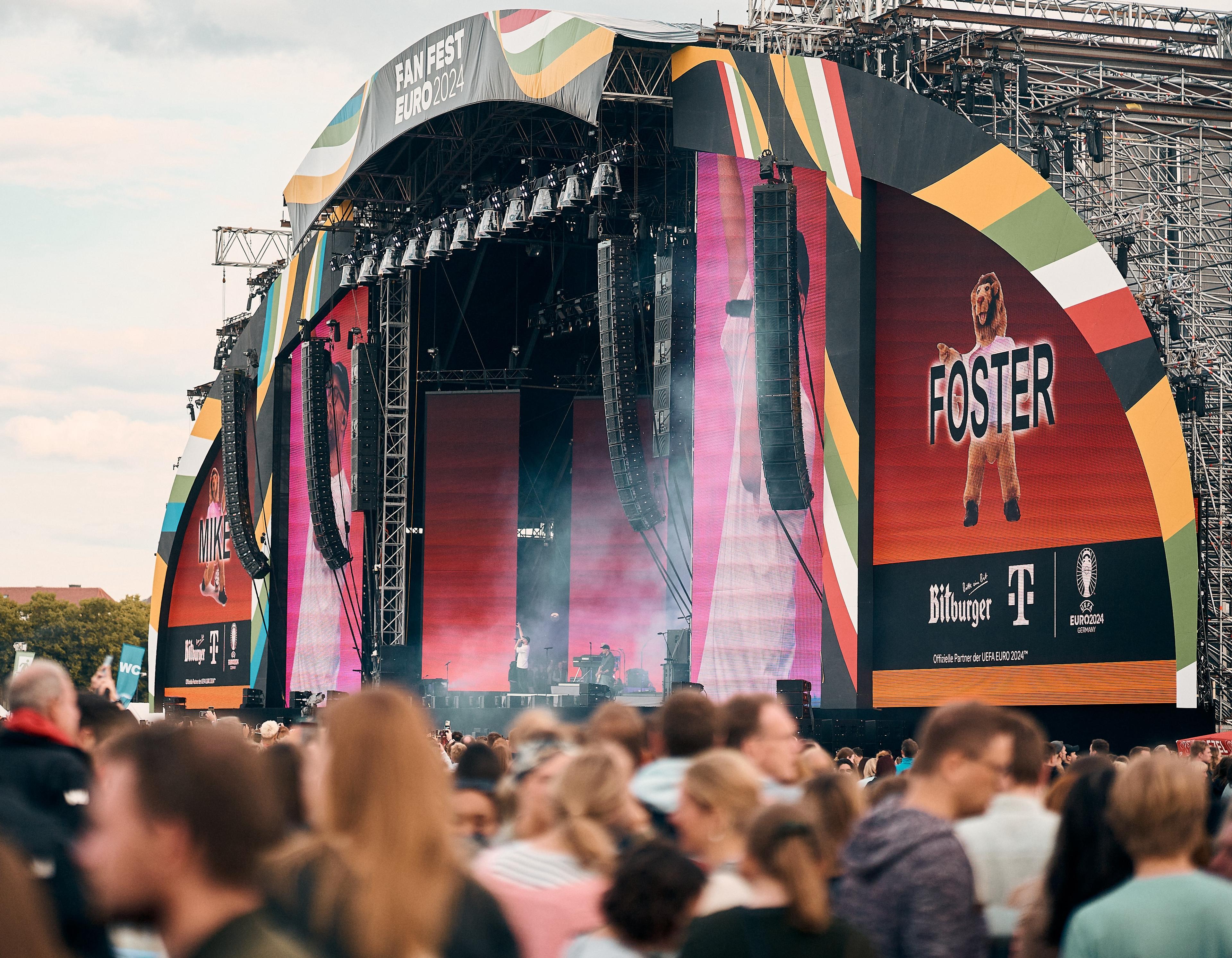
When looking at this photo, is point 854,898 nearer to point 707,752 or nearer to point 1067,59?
point 707,752

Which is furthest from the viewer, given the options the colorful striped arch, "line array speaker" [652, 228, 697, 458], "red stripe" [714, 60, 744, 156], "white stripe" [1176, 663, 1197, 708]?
"line array speaker" [652, 228, 697, 458]

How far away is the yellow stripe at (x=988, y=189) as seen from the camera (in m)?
15.8

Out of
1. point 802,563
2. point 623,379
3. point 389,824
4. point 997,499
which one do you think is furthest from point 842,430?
point 389,824

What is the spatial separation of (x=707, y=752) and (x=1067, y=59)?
21.9 metres

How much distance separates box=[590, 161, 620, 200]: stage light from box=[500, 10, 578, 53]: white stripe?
6.75 ft

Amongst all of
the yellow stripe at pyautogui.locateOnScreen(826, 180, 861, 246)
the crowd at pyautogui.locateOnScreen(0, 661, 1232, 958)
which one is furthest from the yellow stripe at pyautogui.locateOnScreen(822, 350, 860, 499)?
the crowd at pyautogui.locateOnScreen(0, 661, 1232, 958)

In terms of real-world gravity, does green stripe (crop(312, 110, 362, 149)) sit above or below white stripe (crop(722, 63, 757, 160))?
above

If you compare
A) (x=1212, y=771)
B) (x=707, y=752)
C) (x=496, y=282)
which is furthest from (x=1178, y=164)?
A: (x=707, y=752)

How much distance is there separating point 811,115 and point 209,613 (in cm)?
1922

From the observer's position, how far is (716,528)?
62.3 feet

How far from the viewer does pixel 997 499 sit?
16.2 metres

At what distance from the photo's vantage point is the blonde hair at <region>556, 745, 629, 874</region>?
11.0 ft

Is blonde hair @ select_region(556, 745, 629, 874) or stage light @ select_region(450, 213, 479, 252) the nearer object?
blonde hair @ select_region(556, 745, 629, 874)

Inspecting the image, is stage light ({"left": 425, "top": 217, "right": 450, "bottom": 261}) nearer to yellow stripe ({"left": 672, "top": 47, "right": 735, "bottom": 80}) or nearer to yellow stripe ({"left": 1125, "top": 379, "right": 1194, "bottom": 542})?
yellow stripe ({"left": 672, "top": 47, "right": 735, "bottom": 80})
